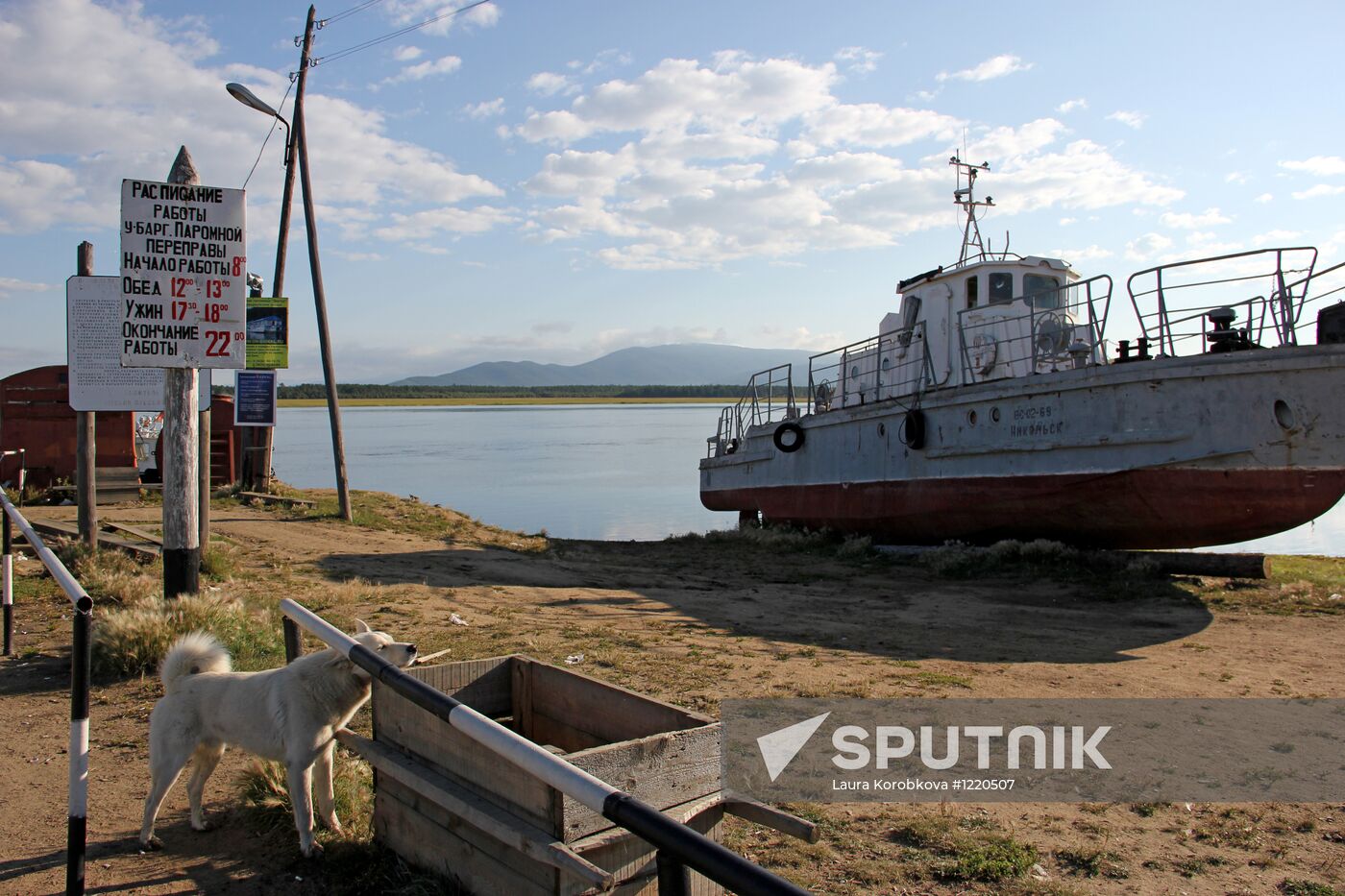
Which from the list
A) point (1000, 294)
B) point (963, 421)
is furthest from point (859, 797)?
point (1000, 294)

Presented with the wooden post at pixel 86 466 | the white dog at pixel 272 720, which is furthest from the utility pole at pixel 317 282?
the white dog at pixel 272 720

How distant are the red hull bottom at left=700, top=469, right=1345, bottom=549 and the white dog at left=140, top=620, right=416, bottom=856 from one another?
34.5 ft

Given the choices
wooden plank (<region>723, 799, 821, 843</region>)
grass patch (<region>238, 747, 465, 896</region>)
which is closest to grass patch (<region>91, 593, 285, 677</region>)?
grass patch (<region>238, 747, 465, 896</region>)

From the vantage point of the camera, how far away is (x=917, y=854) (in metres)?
4.10

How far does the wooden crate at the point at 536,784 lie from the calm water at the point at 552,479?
19.0 m

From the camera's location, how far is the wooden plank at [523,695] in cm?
462

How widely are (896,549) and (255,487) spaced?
494 inches

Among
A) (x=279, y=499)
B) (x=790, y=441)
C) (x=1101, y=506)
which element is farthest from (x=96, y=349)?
(x=1101, y=506)

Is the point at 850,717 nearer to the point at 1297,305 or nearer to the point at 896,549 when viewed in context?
the point at 1297,305

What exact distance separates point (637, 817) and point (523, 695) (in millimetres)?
2744

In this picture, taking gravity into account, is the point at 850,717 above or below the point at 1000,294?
below

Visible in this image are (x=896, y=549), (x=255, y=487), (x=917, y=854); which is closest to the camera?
(x=917, y=854)

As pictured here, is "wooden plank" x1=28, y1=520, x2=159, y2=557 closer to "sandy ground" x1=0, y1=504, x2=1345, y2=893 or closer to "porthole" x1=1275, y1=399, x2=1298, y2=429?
"sandy ground" x1=0, y1=504, x2=1345, y2=893

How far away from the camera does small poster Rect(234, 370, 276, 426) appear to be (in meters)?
18.2
